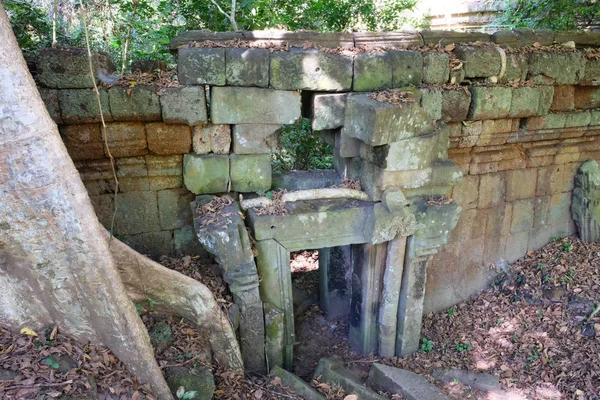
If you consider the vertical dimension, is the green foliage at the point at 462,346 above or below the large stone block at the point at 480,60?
below

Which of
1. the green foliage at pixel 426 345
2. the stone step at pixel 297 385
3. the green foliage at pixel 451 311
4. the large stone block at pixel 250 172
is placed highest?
the large stone block at pixel 250 172

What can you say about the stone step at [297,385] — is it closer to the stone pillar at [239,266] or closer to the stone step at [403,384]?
the stone pillar at [239,266]

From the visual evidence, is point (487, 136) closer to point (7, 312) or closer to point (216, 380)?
point (216, 380)

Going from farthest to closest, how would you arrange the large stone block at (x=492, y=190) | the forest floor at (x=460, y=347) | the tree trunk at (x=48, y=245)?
the large stone block at (x=492, y=190) < the forest floor at (x=460, y=347) < the tree trunk at (x=48, y=245)

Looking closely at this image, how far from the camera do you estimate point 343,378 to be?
423 centimetres

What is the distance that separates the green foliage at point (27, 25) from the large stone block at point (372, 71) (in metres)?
3.84

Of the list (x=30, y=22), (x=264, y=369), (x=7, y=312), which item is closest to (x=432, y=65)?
(x=264, y=369)

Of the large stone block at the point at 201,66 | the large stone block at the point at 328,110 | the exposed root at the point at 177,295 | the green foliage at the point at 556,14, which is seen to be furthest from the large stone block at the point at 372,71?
the green foliage at the point at 556,14

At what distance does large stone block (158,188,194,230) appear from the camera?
14.7 ft

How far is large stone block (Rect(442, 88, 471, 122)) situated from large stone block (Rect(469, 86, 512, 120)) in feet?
0.23

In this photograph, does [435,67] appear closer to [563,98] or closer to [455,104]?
[455,104]

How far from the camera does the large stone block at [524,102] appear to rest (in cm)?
490

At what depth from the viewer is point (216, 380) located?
12.4ft

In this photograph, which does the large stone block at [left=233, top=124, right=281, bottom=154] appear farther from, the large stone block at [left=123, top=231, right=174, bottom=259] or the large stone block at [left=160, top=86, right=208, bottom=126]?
the large stone block at [left=123, top=231, right=174, bottom=259]
